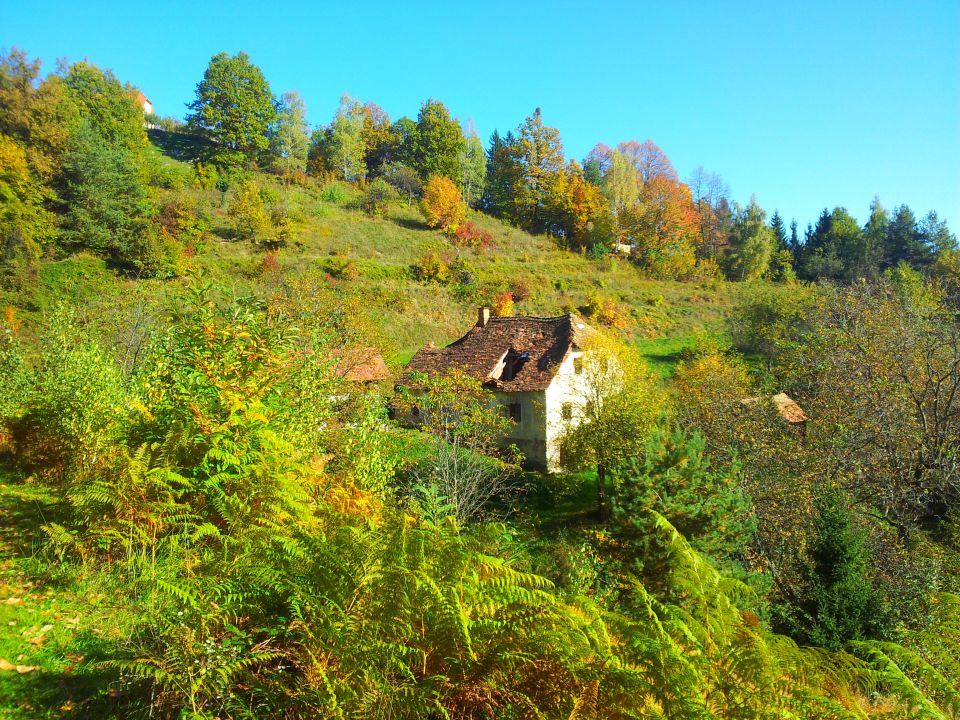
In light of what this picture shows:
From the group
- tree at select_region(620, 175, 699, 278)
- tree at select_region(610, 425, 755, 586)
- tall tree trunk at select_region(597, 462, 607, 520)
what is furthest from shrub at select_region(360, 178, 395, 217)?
tree at select_region(610, 425, 755, 586)

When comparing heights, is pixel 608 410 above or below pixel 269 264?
below

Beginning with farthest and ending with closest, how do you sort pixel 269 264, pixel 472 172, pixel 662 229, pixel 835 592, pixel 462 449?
1. pixel 472 172
2. pixel 662 229
3. pixel 269 264
4. pixel 462 449
5. pixel 835 592

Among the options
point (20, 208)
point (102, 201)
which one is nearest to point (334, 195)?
point (102, 201)

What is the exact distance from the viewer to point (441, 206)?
187ft

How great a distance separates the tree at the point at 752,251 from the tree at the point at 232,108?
54.6 m

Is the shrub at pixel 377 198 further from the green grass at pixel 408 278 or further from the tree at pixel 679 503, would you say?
the tree at pixel 679 503

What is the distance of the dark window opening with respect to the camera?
86.5ft

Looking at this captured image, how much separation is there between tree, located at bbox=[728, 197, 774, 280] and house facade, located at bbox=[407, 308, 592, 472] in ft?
143

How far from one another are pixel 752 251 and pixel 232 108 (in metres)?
59.6

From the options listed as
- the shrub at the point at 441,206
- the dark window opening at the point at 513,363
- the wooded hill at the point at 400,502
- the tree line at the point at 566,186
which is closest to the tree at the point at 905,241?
the tree line at the point at 566,186

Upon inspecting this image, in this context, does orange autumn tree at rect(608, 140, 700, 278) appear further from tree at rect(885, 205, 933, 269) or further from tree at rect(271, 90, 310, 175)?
tree at rect(271, 90, 310, 175)

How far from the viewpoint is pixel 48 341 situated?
14312 mm

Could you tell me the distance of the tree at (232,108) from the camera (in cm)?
5975

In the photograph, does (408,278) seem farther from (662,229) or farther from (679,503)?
(679,503)
